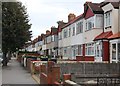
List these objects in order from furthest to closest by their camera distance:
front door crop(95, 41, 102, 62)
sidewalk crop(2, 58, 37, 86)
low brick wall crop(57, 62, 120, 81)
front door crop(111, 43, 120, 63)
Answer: front door crop(95, 41, 102, 62) → front door crop(111, 43, 120, 63) → low brick wall crop(57, 62, 120, 81) → sidewalk crop(2, 58, 37, 86)

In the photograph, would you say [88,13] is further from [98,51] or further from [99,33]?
[98,51]

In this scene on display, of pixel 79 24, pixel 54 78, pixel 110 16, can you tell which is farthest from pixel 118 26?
pixel 54 78

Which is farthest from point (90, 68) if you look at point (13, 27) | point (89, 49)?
point (13, 27)

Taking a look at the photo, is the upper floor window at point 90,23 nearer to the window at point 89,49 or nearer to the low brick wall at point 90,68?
the window at point 89,49

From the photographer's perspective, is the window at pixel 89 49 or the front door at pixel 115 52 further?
the window at pixel 89 49

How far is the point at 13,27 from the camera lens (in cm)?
3775

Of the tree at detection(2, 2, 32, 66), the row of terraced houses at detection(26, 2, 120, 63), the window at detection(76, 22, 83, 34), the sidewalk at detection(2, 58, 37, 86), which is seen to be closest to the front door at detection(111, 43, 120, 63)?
the row of terraced houses at detection(26, 2, 120, 63)

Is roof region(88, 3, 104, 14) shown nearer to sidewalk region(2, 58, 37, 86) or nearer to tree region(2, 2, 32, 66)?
tree region(2, 2, 32, 66)

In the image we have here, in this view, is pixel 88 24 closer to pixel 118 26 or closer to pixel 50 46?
pixel 118 26

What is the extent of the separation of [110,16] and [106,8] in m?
1.36

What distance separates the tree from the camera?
37500mm

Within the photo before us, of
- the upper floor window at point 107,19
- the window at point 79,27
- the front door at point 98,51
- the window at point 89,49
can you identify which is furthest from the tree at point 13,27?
the upper floor window at point 107,19

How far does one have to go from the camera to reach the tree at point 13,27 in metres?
37.5

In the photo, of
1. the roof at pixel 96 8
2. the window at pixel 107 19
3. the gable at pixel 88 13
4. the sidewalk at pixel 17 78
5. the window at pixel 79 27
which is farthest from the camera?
the window at pixel 79 27
